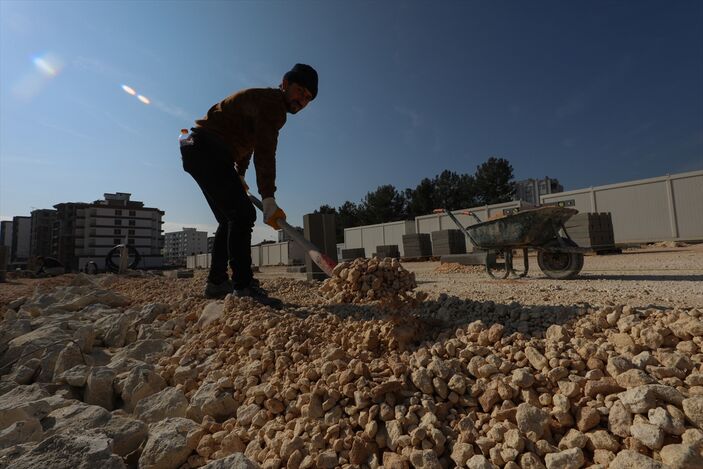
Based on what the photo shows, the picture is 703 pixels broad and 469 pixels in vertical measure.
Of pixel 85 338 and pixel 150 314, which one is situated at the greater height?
pixel 150 314

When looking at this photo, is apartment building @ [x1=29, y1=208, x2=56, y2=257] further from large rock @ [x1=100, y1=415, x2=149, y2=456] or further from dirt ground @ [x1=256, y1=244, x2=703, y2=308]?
large rock @ [x1=100, y1=415, x2=149, y2=456]

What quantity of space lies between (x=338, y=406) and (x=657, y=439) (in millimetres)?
951

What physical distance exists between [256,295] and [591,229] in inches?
539

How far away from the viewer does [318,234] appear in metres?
5.43

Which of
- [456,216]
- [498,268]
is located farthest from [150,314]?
[456,216]

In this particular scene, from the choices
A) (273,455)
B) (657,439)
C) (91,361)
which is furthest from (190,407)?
(657,439)

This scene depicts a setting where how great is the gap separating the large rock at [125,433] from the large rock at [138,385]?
342mm

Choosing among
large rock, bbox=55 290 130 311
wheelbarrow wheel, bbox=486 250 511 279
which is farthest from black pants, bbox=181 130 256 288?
wheelbarrow wheel, bbox=486 250 511 279

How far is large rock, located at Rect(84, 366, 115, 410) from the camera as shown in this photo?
6.22 feet

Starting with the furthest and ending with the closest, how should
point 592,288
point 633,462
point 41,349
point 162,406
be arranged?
point 592,288, point 41,349, point 162,406, point 633,462

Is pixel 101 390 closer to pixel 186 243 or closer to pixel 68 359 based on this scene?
pixel 68 359

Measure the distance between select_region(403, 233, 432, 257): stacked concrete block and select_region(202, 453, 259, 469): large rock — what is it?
1609cm

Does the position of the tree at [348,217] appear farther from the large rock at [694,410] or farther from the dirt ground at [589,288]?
the large rock at [694,410]

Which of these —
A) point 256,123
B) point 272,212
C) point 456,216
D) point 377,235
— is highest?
point 456,216
